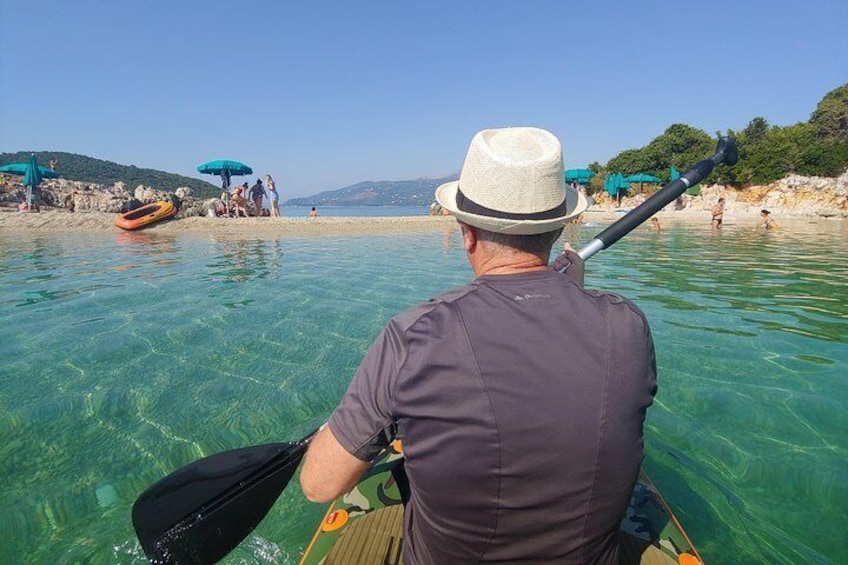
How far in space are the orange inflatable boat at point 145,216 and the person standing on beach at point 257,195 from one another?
470cm

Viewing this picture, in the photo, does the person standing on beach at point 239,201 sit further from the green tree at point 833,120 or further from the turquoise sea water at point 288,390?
the green tree at point 833,120

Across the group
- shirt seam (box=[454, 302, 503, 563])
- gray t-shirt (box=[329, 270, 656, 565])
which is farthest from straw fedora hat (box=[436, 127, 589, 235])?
shirt seam (box=[454, 302, 503, 563])

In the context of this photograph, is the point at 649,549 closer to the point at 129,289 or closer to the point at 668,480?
the point at 668,480

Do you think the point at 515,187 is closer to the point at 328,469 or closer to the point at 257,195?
the point at 328,469

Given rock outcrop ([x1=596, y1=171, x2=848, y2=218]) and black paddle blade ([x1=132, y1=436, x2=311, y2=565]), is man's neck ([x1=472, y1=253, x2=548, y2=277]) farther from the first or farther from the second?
rock outcrop ([x1=596, y1=171, x2=848, y2=218])

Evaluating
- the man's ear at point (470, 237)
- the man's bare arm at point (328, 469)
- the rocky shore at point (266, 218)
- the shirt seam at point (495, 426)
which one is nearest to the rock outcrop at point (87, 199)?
the rocky shore at point (266, 218)

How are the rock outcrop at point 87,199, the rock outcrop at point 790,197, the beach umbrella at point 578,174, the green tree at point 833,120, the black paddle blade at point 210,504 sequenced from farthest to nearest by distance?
the green tree at point 833,120 → the beach umbrella at point 578,174 → the rock outcrop at point 790,197 → the rock outcrop at point 87,199 → the black paddle blade at point 210,504

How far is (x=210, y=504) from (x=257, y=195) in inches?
1105

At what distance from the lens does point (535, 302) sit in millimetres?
1438

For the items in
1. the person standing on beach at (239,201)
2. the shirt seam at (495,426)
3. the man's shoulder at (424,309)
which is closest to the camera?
the shirt seam at (495,426)

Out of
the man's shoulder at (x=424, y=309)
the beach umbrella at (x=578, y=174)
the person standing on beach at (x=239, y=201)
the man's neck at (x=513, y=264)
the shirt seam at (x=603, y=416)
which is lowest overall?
the shirt seam at (x=603, y=416)

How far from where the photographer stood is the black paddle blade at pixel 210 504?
2367 mm

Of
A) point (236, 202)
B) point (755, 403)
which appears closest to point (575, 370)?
point (755, 403)

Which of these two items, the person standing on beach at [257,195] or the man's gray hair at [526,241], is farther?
the person standing on beach at [257,195]
